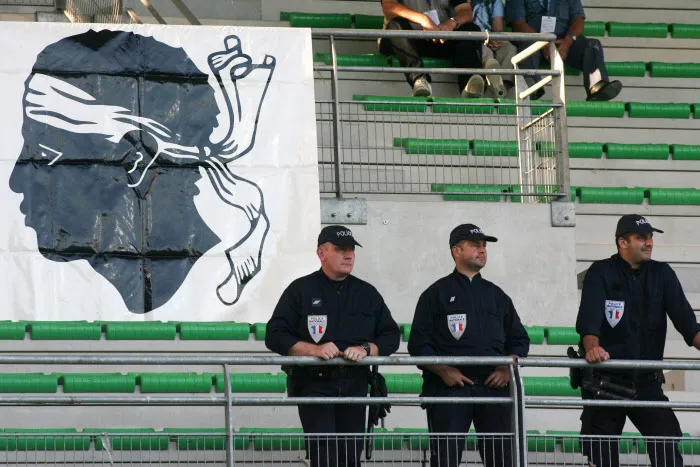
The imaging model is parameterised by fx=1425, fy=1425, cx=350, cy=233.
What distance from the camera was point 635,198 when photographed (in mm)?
10586

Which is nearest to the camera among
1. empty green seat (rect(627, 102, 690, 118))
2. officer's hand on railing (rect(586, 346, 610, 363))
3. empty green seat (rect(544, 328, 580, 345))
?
officer's hand on railing (rect(586, 346, 610, 363))

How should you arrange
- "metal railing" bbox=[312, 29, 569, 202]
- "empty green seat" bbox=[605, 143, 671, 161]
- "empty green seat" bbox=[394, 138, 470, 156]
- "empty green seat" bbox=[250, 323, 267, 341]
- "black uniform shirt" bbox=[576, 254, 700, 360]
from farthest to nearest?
"empty green seat" bbox=[605, 143, 671, 161]
"empty green seat" bbox=[394, 138, 470, 156]
"metal railing" bbox=[312, 29, 569, 202]
"empty green seat" bbox=[250, 323, 267, 341]
"black uniform shirt" bbox=[576, 254, 700, 360]

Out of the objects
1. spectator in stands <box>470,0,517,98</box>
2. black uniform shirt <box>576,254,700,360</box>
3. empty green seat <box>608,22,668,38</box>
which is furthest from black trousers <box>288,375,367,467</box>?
empty green seat <box>608,22,668,38</box>

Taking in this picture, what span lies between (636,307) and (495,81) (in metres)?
3.63

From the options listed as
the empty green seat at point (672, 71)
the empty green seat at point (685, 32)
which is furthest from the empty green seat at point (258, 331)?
the empty green seat at point (685, 32)

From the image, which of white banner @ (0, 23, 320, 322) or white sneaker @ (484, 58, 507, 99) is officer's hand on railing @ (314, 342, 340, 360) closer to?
white banner @ (0, 23, 320, 322)

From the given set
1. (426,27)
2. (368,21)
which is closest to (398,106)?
(426,27)

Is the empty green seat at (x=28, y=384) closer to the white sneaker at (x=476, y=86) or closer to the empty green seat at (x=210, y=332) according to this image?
the empty green seat at (x=210, y=332)

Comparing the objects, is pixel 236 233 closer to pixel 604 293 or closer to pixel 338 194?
pixel 338 194

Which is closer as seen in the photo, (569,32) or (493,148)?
(493,148)

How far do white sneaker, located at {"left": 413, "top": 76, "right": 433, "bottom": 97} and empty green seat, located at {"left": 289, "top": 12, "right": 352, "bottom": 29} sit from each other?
63.7 inches

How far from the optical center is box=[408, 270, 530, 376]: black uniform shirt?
7.06 m

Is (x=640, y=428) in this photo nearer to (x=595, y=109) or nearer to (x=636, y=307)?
(x=636, y=307)

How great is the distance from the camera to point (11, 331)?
884cm
